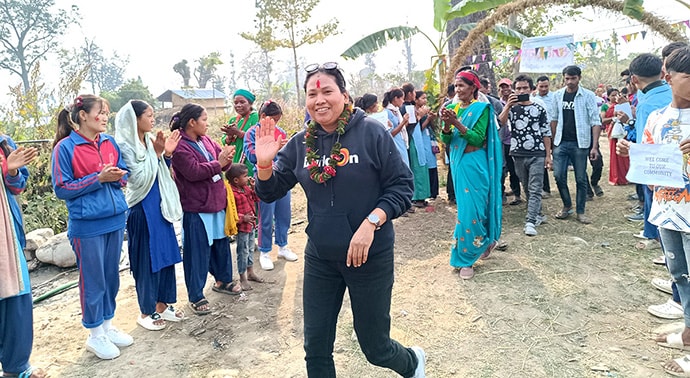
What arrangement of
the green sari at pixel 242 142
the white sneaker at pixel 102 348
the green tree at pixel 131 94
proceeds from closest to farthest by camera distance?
the white sneaker at pixel 102 348, the green sari at pixel 242 142, the green tree at pixel 131 94

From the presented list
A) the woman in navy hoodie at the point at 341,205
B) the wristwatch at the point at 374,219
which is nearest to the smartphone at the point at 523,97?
the woman in navy hoodie at the point at 341,205

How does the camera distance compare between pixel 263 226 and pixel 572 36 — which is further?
pixel 572 36

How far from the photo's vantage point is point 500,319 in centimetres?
344

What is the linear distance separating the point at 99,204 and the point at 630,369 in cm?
381

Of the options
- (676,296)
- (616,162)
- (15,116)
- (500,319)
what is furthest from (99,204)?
(616,162)

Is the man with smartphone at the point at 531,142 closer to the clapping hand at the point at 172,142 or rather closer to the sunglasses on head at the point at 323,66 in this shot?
the sunglasses on head at the point at 323,66

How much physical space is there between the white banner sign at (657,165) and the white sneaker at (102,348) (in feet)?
12.8

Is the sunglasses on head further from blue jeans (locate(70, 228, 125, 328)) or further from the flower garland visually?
blue jeans (locate(70, 228, 125, 328))

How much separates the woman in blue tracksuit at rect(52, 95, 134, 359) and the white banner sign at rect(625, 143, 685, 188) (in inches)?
140

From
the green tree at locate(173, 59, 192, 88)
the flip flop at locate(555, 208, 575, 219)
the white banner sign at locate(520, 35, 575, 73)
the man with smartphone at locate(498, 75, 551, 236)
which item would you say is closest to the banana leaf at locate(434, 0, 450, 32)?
the white banner sign at locate(520, 35, 575, 73)

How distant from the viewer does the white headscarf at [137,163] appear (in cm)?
339

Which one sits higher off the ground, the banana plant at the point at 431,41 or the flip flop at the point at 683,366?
the banana plant at the point at 431,41

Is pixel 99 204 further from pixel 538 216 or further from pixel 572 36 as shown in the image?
pixel 572 36

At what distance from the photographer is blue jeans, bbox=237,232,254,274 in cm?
429
